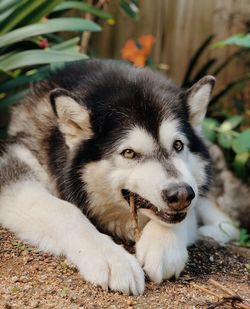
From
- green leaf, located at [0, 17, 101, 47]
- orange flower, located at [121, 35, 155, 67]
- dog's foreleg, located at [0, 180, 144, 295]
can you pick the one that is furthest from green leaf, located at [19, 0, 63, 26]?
dog's foreleg, located at [0, 180, 144, 295]

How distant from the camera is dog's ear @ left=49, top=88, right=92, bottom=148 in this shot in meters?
3.18

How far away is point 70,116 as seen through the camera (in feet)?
10.7

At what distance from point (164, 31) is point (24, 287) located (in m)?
4.61

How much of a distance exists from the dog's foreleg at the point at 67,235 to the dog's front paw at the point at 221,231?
4.37 ft

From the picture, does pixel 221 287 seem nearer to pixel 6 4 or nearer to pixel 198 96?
pixel 198 96

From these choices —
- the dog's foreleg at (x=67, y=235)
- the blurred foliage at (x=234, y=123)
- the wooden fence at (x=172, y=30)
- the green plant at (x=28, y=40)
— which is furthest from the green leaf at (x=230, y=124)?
the dog's foreleg at (x=67, y=235)

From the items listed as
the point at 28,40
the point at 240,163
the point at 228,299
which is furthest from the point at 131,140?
the point at 240,163

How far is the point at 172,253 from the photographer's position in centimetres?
294

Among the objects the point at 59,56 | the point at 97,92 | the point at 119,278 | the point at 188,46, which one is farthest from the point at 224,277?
the point at 188,46

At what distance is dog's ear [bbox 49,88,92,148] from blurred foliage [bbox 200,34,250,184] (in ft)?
4.37

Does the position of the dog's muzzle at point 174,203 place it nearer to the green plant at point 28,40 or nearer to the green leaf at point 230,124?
the green plant at point 28,40

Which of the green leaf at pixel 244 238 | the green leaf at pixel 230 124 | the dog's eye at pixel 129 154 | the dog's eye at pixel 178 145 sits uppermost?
the dog's eye at pixel 178 145

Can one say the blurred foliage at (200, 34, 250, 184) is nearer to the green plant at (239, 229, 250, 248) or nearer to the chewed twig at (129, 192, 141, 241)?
the green plant at (239, 229, 250, 248)

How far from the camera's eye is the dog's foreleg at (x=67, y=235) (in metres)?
2.70
